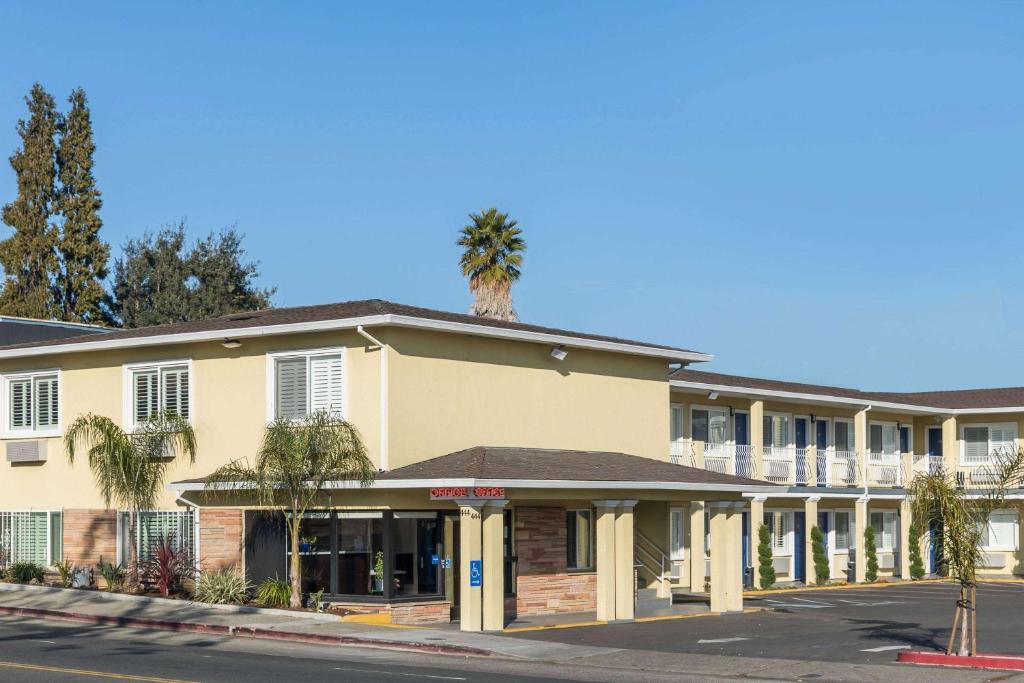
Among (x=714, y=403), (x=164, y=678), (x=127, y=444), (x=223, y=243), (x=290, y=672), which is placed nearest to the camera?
(x=164, y=678)

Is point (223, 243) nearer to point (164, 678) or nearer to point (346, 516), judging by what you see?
point (346, 516)

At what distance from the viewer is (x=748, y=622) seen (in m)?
30.3

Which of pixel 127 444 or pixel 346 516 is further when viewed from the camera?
pixel 127 444

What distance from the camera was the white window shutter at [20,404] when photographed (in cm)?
3491

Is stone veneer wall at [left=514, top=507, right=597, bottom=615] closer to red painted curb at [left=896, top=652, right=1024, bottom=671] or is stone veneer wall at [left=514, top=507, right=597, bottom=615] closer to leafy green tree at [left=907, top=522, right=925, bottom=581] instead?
red painted curb at [left=896, top=652, right=1024, bottom=671]

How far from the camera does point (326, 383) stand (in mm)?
29750

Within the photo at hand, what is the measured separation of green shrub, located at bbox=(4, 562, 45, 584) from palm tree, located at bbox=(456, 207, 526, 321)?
28058 millimetres

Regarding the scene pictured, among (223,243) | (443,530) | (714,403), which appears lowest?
(443,530)

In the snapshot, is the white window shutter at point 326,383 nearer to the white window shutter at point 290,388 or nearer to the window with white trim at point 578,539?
the white window shutter at point 290,388

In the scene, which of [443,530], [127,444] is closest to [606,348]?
[443,530]

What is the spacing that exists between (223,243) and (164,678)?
49.3 m

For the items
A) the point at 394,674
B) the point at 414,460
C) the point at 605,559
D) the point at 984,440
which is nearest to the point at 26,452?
the point at 414,460

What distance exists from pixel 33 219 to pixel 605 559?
36.2m

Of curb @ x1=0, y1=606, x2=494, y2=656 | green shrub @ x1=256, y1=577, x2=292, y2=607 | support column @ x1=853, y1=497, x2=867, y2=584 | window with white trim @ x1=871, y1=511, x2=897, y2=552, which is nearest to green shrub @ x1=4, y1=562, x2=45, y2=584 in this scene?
curb @ x1=0, y1=606, x2=494, y2=656
